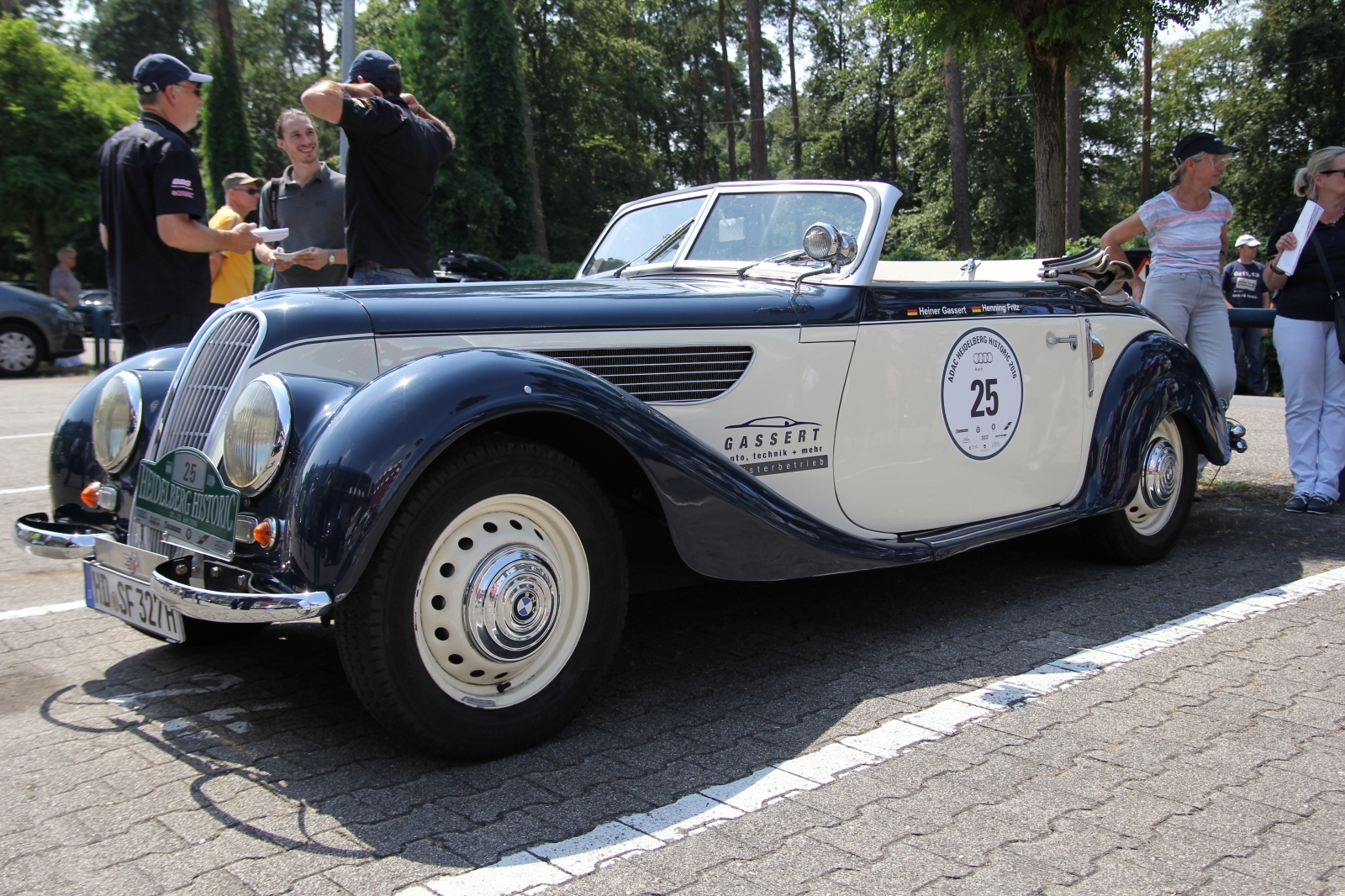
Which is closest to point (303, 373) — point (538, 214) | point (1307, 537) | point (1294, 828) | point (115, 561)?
point (115, 561)

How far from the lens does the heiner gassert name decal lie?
11.0 ft

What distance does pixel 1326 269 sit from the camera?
5684 millimetres

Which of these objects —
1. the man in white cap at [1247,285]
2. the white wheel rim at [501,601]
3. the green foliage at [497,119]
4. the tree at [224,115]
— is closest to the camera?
the white wheel rim at [501,601]

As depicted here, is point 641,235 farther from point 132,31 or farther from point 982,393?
point 132,31

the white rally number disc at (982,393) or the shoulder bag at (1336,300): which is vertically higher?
the shoulder bag at (1336,300)

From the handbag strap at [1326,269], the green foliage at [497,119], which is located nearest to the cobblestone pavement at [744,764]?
the handbag strap at [1326,269]

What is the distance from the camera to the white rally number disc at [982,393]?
3859mm

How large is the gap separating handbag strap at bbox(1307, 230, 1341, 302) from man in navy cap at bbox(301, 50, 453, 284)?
15.8 feet

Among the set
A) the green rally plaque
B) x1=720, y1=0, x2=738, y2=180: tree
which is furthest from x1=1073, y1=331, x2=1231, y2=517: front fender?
x1=720, y1=0, x2=738, y2=180: tree

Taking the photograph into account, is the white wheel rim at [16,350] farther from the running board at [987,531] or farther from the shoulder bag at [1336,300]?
the shoulder bag at [1336,300]

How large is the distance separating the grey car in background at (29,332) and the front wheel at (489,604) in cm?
1414

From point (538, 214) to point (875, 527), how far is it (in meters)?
26.6

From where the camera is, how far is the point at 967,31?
290 inches

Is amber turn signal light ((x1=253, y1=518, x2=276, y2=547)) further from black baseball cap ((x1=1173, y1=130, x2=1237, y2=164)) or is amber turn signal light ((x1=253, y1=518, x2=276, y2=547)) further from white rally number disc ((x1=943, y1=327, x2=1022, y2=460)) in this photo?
black baseball cap ((x1=1173, y1=130, x2=1237, y2=164))
